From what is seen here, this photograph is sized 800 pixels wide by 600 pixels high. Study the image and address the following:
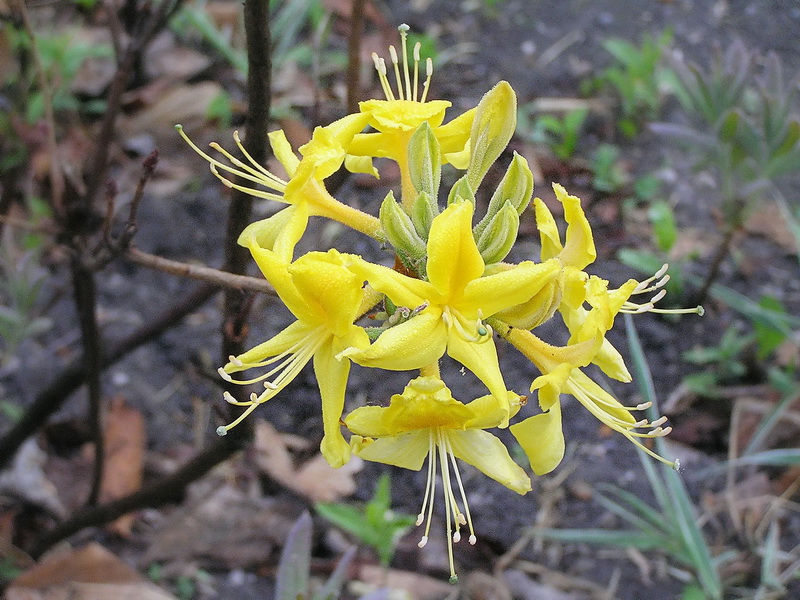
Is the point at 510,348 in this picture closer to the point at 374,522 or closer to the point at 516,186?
the point at 374,522

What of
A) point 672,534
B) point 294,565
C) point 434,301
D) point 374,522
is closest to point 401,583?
point 374,522

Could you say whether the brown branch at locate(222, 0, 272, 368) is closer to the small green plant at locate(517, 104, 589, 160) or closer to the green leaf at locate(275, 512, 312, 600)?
the green leaf at locate(275, 512, 312, 600)

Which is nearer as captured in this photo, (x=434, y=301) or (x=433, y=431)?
(x=434, y=301)

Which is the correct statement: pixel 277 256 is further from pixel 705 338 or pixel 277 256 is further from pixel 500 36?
pixel 500 36

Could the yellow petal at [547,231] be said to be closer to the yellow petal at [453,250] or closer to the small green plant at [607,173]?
the yellow petal at [453,250]

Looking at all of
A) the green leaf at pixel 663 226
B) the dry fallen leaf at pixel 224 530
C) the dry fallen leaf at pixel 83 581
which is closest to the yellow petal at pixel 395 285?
the dry fallen leaf at pixel 83 581

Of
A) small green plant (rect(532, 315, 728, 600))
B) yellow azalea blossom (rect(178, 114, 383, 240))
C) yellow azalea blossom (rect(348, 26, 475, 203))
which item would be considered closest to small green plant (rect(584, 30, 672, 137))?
small green plant (rect(532, 315, 728, 600))
